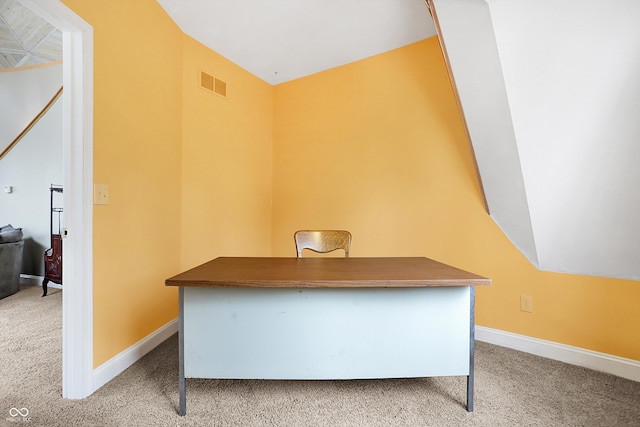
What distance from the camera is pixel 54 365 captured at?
6.03 ft

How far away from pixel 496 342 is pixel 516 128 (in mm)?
1633

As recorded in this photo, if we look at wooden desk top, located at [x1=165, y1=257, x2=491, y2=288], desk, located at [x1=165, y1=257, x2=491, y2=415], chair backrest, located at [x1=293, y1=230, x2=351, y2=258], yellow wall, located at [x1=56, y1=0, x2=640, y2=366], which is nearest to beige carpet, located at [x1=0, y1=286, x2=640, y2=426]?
desk, located at [x1=165, y1=257, x2=491, y2=415]

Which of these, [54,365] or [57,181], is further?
[57,181]

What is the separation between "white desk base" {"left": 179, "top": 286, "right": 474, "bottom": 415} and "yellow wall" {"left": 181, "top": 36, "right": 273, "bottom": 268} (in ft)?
4.20

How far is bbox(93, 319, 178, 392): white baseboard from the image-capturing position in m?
1.63

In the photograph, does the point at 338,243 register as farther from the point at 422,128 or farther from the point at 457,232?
the point at 422,128

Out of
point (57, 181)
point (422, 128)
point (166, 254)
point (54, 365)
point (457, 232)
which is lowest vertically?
point (54, 365)

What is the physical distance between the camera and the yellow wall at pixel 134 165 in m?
1.65

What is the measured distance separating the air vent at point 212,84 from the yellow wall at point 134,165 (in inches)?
9.0

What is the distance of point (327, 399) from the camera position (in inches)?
59.5

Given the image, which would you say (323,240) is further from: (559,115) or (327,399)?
(559,115)

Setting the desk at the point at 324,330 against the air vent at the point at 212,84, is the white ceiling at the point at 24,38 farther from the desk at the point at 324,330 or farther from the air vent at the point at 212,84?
the desk at the point at 324,330

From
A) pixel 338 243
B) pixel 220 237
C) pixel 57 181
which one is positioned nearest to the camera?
pixel 338 243

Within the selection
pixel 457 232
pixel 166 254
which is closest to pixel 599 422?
pixel 457 232
